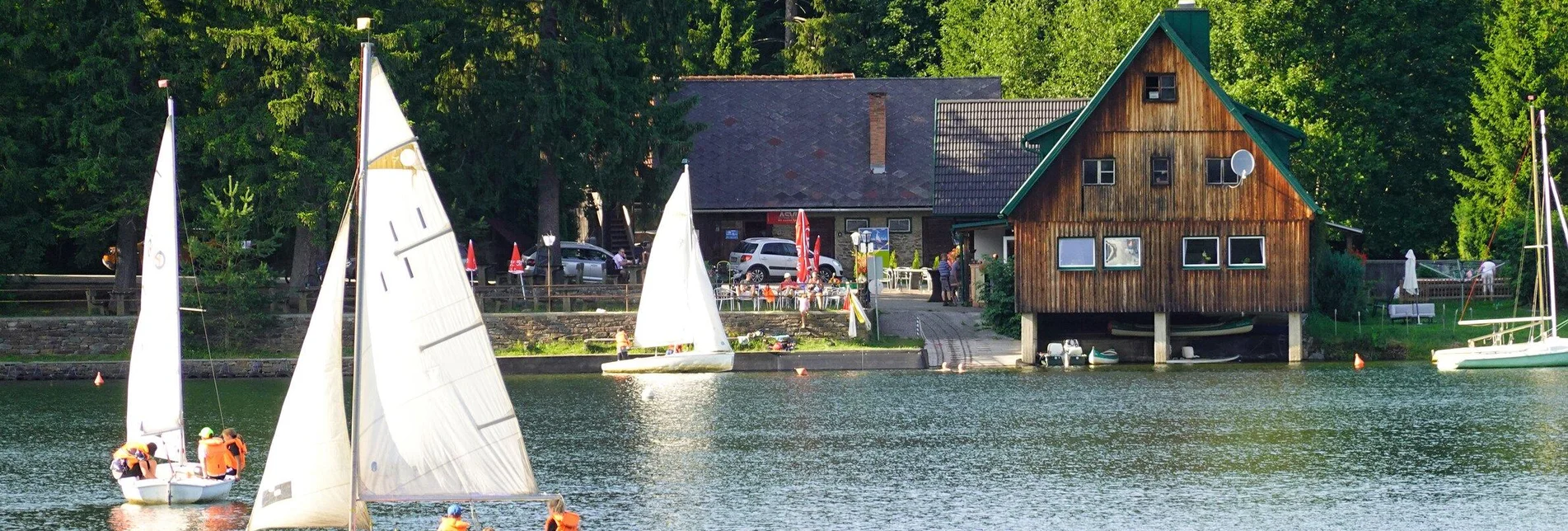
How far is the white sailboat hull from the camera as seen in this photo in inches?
Result: 1148

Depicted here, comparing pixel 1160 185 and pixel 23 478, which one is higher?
pixel 1160 185

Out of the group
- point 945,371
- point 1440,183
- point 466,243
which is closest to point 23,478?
point 945,371

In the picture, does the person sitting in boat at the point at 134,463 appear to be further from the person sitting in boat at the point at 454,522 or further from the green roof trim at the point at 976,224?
the green roof trim at the point at 976,224

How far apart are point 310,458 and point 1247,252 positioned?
3051 cm

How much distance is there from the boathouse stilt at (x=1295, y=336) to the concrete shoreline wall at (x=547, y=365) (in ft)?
29.8

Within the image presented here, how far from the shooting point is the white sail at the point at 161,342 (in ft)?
98.3

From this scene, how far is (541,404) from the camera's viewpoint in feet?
135

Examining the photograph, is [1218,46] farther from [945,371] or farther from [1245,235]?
[945,371]

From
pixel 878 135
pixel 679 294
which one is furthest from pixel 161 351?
pixel 878 135

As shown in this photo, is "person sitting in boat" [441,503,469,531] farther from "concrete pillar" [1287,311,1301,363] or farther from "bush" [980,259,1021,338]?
"concrete pillar" [1287,311,1301,363]

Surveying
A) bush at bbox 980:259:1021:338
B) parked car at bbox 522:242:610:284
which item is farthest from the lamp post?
bush at bbox 980:259:1021:338

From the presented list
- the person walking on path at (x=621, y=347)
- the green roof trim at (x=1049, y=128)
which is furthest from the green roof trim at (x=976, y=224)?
the person walking on path at (x=621, y=347)

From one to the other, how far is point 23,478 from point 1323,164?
41.5 m

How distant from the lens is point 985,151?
56438mm
